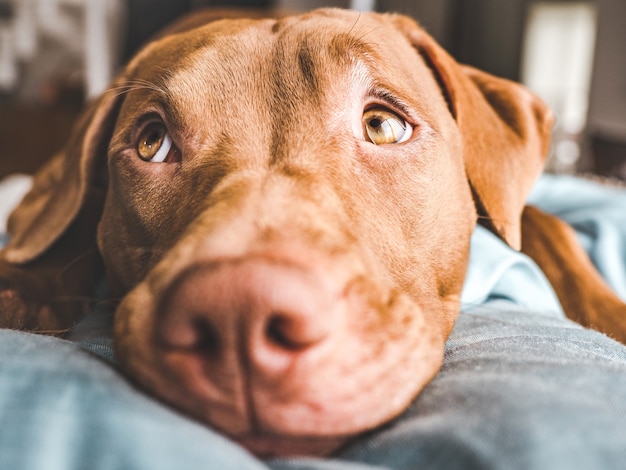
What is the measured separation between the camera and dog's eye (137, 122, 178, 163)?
1911mm

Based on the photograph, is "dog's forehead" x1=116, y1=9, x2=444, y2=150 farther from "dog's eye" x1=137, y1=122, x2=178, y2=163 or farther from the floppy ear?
the floppy ear

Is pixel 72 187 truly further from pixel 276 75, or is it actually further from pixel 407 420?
pixel 407 420

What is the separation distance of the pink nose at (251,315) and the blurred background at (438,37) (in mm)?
7845

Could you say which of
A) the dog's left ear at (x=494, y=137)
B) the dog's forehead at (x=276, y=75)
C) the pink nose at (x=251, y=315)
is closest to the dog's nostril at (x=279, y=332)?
the pink nose at (x=251, y=315)

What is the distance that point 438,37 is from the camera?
36.7 feet

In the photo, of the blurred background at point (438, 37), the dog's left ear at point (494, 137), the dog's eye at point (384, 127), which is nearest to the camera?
the dog's eye at point (384, 127)

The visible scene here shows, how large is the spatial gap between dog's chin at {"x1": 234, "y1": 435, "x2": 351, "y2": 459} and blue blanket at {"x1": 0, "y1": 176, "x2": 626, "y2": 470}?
0.03 meters

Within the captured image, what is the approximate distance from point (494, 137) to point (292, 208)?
4.07 ft

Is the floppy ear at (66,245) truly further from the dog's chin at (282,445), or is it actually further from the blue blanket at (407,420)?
the dog's chin at (282,445)

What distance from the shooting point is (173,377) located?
42.7 inches

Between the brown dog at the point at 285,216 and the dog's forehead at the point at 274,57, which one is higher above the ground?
the dog's forehead at the point at 274,57

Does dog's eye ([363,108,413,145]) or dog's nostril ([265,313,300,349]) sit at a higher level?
dog's eye ([363,108,413,145])

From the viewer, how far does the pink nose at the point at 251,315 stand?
3.19 ft

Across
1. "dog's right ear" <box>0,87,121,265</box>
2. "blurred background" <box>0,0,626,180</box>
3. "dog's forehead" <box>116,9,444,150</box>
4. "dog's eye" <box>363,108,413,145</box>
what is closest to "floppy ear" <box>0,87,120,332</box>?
"dog's right ear" <box>0,87,121,265</box>
